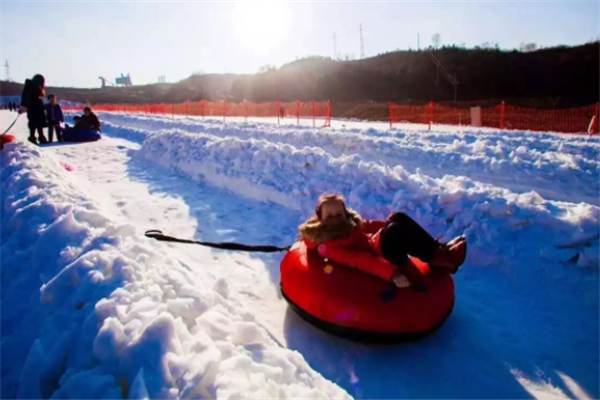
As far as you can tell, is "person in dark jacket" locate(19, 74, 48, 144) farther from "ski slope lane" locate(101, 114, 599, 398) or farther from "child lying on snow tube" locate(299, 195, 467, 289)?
"child lying on snow tube" locate(299, 195, 467, 289)

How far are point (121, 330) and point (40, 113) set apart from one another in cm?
1529

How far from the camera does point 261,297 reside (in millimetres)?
4312

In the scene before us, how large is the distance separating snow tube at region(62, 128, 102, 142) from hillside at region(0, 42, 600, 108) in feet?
135

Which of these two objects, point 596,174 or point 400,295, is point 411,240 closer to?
point 400,295

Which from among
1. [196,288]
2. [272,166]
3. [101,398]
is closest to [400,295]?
[196,288]

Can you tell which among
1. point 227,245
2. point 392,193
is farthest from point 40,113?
point 392,193

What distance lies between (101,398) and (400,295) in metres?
2.21

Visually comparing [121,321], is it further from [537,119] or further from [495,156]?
[537,119]

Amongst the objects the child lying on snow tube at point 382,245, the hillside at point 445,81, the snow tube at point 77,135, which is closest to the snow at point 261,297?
the child lying on snow tube at point 382,245

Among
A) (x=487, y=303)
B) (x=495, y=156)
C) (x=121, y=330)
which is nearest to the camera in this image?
(x=121, y=330)

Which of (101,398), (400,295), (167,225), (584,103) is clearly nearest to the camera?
(101,398)

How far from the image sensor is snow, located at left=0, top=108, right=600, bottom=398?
2.42 m

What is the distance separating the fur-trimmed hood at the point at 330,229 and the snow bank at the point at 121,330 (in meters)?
0.96

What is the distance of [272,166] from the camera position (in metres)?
8.21
